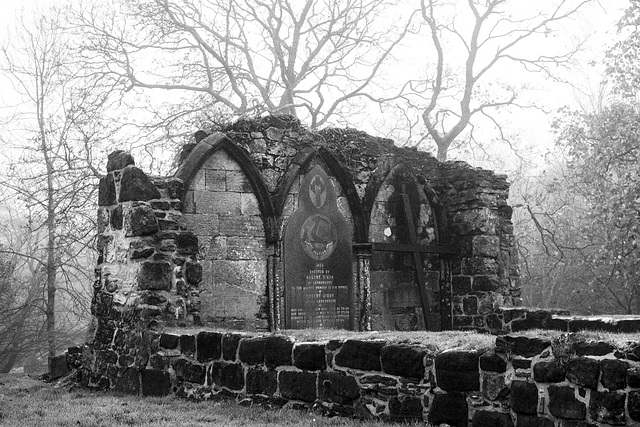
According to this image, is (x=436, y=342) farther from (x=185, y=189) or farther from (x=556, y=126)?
(x=556, y=126)

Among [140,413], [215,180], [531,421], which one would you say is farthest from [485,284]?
[531,421]

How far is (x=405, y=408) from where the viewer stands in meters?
5.72

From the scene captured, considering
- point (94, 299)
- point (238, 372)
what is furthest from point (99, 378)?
point (238, 372)

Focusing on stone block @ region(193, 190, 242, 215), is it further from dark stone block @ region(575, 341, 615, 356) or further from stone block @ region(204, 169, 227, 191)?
dark stone block @ region(575, 341, 615, 356)

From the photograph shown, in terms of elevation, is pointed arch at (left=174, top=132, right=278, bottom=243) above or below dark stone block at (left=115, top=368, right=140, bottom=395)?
above

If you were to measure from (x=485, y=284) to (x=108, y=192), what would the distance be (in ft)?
20.3

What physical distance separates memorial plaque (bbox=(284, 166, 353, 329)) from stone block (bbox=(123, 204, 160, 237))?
230 cm

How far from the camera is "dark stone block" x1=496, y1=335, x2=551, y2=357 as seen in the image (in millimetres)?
4973

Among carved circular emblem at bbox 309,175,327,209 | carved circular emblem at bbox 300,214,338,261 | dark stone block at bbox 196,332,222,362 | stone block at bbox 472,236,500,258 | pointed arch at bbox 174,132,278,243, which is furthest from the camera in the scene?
stone block at bbox 472,236,500,258

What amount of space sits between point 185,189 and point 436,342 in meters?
4.95

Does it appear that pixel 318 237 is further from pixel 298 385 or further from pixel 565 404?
pixel 565 404

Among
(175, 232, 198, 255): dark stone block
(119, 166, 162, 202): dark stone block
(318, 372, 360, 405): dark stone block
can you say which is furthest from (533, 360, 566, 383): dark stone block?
(119, 166, 162, 202): dark stone block

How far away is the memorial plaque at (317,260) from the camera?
10602 mm

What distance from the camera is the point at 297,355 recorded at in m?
6.46
